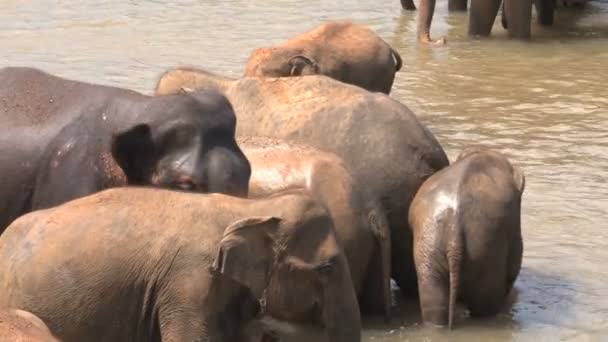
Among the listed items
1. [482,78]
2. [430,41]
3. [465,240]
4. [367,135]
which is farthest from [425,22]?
[465,240]

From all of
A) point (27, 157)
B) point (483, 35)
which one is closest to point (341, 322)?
point (27, 157)

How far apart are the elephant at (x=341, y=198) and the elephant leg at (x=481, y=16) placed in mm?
8606

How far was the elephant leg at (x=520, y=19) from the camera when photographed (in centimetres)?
1505

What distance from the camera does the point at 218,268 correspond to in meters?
4.84

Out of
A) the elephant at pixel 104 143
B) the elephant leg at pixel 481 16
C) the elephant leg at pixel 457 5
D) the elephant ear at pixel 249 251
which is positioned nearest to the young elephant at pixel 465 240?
the elephant at pixel 104 143

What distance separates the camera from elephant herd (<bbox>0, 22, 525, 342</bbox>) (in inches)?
195

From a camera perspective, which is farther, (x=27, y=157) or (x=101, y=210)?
(x=27, y=157)

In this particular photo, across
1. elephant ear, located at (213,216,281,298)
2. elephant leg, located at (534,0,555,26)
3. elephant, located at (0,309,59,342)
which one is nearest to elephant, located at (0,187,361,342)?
elephant ear, located at (213,216,281,298)

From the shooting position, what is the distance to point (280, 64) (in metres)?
9.02

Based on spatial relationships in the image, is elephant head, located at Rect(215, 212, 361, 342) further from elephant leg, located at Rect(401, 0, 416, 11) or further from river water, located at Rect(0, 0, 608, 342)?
elephant leg, located at Rect(401, 0, 416, 11)

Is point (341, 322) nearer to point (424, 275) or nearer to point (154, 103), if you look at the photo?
point (154, 103)

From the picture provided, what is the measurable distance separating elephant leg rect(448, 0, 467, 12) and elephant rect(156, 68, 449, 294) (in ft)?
32.4

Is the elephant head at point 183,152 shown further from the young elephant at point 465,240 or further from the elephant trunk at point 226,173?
the young elephant at point 465,240

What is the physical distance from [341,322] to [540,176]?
419cm
